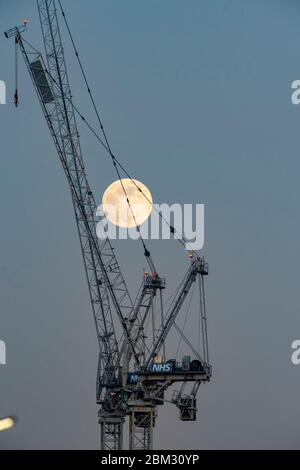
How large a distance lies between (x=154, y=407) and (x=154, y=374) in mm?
5509

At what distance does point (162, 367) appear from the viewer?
173 m

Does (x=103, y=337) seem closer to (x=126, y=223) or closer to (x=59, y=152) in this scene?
(x=126, y=223)

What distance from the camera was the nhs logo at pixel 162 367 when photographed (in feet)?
563

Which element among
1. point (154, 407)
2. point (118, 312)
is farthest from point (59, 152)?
point (154, 407)

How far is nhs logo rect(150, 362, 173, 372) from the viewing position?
17146cm

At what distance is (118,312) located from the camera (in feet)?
575
